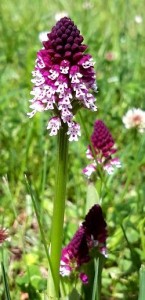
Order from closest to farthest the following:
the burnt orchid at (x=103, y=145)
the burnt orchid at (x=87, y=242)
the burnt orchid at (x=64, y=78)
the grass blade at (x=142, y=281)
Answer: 1. the grass blade at (x=142, y=281)
2. the burnt orchid at (x=64, y=78)
3. the burnt orchid at (x=87, y=242)
4. the burnt orchid at (x=103, y=145)

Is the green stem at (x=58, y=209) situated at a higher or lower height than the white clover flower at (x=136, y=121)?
lower

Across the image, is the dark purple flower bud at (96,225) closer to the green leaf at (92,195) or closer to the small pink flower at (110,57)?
the green leaf at (92,195)

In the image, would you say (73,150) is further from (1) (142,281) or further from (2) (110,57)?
(1) (142,281)

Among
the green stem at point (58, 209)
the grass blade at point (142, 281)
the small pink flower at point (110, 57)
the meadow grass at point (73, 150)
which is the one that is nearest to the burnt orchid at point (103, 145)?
the meadow grass at point (73, 150)

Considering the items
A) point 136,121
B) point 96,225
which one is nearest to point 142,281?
point 96,225

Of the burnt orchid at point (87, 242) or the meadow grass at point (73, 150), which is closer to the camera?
the burnt orchid at point (87, 242)

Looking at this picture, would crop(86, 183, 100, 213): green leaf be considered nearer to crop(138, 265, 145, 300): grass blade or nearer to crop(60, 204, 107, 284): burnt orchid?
crop(60, 204, 107, 284): burnt orchid

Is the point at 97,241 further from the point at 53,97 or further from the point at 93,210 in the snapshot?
the point at 53,97

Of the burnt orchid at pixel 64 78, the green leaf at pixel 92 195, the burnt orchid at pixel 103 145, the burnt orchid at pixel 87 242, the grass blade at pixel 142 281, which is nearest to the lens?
the grass blade at pixel 142 281
